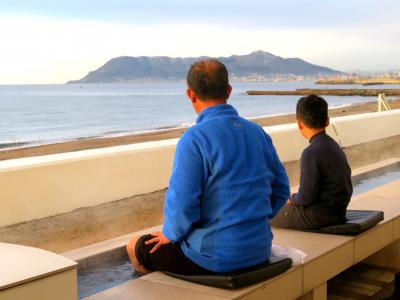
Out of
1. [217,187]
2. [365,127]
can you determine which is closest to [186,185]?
[217,187]

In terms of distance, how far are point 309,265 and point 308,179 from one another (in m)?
0.69

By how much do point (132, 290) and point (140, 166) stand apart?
11.8ft

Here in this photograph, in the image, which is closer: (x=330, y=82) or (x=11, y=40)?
(x=11, y=40)

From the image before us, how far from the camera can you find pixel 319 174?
3660 mm

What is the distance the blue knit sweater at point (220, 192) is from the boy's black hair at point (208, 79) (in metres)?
0.07

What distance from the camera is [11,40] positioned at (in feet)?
243

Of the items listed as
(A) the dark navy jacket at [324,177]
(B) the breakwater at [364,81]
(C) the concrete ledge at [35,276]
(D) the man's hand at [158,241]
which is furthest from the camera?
(B) the breakwater at [364,81]

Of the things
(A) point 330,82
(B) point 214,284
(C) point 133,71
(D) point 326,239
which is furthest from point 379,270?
(A) point 330,82

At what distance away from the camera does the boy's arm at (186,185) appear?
2611 mm

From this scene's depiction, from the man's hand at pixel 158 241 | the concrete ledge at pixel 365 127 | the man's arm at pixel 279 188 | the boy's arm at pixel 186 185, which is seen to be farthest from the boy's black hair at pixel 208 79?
the concrete ledge at pixel 365 127

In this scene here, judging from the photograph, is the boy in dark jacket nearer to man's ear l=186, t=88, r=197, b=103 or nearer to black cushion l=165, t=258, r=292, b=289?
black cushion l=165, t=258, r=292, b=289

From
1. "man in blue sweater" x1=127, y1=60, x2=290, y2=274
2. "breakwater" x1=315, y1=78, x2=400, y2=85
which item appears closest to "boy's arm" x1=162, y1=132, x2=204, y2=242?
"man in blue sweater" x1=127, y1=60, x2=290, y2=274

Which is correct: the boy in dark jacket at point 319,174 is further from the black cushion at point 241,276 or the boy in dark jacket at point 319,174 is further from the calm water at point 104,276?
the calm water at point 104,276

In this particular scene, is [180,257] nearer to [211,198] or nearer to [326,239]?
[211,198]
